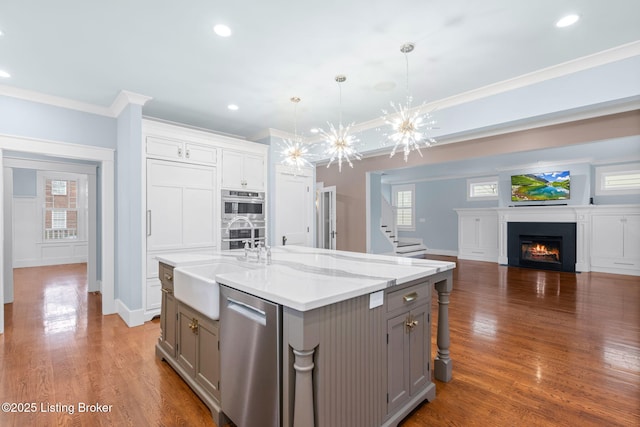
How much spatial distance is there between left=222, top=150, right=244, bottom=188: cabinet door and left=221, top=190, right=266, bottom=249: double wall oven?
132 mm

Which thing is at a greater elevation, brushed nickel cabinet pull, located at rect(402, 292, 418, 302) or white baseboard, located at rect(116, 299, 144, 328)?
brushed nickel cabinet pull, located at rect(402, 292, 418, 302)

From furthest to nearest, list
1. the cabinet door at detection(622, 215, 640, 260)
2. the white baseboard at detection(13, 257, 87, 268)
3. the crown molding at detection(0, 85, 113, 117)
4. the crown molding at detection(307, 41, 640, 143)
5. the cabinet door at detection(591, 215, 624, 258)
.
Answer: the white baseboard at detection(13, 257, 87, 268) < the cabinet door at detection(591, 215, 624, 258) < the cabinet door at detection(622, 215, 640, 260) < the crown molding at detection(0, 85, 113, 117) < the crown molding at detection(307, 41, 640, 143)

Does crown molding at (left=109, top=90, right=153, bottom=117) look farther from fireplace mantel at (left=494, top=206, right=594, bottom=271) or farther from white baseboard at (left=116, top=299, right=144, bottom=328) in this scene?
fireplace mantel at (left=494, top=206, right=594, bottom=271)

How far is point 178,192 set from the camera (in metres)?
4.02

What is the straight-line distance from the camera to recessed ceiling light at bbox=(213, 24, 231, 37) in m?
2.39

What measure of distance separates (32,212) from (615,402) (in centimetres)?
1089

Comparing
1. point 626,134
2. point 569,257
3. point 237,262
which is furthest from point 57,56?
point 569,257

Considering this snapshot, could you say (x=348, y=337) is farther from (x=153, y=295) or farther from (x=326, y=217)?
(x=326, y=217)

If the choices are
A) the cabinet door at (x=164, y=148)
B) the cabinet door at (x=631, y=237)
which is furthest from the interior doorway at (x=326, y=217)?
the cabinet door at (x=631, y=237)

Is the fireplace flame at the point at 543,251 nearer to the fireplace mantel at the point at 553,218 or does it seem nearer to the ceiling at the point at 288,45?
the fireplace mantel at the point at 553,218

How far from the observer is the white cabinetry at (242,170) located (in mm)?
4496

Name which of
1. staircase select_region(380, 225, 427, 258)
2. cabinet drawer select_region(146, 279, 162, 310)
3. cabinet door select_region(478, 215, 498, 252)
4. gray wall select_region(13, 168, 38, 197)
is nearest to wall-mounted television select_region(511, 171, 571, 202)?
cabinet door select_region(478, 215, 498, 252)

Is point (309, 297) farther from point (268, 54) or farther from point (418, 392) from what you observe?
point (268, 54)

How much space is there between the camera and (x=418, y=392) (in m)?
2.01
